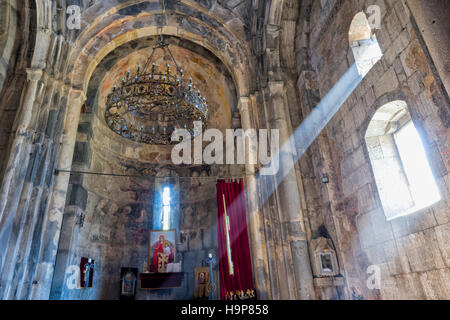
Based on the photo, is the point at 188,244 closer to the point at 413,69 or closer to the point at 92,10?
the point at 92,10

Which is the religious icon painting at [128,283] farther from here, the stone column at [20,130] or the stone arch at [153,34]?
the stone arch at [153,34]

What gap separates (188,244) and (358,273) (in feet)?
25.1

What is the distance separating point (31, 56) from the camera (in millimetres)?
7883

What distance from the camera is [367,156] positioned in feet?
17.6

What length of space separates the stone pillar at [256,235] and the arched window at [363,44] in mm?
3622

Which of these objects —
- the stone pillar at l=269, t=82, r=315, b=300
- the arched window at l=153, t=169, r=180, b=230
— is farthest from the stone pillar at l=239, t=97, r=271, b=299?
the arched window at l=153, t=169, r=180, b=230

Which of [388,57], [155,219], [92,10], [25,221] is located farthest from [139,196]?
[388,57]

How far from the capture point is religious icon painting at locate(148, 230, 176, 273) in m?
10.9

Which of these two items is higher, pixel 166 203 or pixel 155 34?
pixel 155 34

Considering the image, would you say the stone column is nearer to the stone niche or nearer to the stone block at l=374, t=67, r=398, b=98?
the stone niche

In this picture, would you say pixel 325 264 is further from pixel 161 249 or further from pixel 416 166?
pixel 161 249

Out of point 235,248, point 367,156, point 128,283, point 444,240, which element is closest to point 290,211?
point 235,248

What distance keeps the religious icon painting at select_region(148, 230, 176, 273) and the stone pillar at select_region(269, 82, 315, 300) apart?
6.05 meters

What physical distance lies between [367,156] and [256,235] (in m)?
3.58
